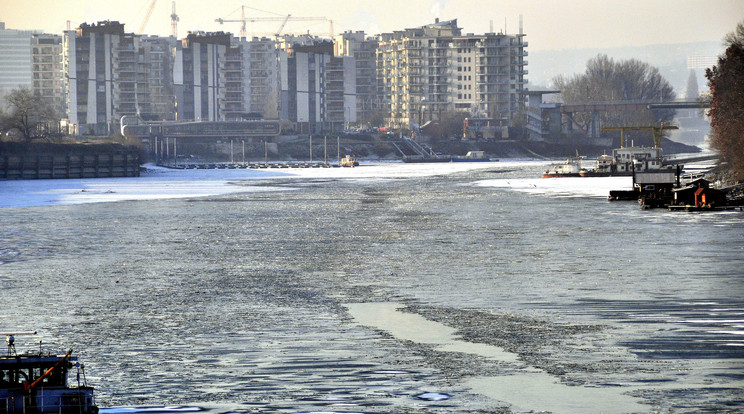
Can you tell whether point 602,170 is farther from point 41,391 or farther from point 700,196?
point 41,391

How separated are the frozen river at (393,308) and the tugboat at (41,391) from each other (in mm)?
2346

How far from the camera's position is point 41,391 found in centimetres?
1998

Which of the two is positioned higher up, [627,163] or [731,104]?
[731,104]

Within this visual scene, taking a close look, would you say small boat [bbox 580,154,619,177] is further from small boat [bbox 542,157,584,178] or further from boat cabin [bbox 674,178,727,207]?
boat cabin [bbox 674,178,727,207]

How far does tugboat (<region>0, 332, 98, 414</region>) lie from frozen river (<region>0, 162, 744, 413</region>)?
2.35 meters

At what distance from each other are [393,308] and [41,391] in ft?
51.8

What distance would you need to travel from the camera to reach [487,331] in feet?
98.3

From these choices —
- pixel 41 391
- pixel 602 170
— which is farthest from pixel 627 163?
pixel 41 391

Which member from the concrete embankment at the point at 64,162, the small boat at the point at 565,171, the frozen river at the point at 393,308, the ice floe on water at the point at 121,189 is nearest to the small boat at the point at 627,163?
the small boat at the point at 565,171

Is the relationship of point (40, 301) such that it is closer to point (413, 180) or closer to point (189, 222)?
point (189, 222)

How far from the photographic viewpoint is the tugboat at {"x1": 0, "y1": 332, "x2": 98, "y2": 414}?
783 inches

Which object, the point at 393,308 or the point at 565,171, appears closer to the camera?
the point at 393,308

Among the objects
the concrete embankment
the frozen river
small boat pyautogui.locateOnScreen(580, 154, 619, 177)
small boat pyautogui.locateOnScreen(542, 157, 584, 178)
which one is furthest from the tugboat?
the concrete embankment

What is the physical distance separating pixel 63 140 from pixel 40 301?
136 m
